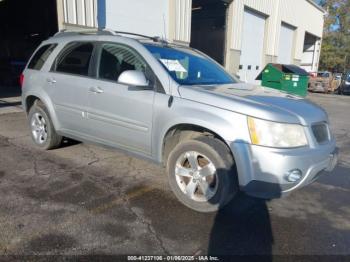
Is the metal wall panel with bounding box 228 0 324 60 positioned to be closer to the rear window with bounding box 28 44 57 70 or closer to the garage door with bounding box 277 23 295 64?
the garage door with bounding box 277 23 295 64

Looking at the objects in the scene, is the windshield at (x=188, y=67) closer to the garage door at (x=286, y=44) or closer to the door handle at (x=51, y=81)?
the door handle at (x=51, y=81)

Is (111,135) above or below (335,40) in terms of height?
below

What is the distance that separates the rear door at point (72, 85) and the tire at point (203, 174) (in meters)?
1.61

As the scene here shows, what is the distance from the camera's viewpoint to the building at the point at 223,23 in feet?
30.9

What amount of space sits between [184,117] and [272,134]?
91 cm

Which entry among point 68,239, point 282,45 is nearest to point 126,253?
point 68,239

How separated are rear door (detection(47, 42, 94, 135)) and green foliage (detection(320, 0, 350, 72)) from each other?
1893 inches

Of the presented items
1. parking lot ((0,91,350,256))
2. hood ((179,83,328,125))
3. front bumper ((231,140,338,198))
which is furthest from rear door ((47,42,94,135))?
front bumper ((231,140,338,198))

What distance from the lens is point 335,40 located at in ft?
150

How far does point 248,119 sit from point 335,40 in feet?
164

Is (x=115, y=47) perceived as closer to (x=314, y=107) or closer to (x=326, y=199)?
(x=314, y=107)

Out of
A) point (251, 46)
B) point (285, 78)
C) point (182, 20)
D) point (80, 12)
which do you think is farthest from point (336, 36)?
point (80, 12)

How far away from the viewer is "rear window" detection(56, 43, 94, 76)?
14.3 feet

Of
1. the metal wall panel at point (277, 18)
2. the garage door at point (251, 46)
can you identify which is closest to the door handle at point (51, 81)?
the metal wall panel at point (277, 18)
